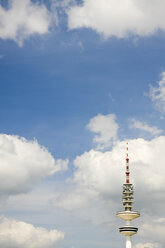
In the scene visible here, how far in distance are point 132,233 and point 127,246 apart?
657 centimetres

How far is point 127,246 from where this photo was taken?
197 meters

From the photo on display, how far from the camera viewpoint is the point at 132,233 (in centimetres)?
19888
